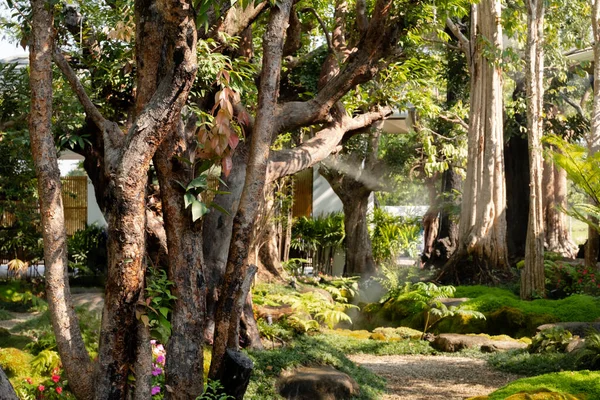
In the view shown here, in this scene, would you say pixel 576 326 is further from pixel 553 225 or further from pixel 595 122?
pixel 553 225

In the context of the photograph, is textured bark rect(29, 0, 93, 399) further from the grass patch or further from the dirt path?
the grass patch

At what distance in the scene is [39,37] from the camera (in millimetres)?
5004

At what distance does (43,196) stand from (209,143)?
3.91 feet

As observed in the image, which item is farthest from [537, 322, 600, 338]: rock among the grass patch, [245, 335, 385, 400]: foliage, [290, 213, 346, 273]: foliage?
[290, 213, 346, 273]: foliage

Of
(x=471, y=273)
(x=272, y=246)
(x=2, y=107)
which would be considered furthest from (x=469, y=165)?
(x=2, y=107)

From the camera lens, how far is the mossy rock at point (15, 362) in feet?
22.2

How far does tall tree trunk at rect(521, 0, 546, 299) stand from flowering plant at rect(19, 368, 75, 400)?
9.59 meters

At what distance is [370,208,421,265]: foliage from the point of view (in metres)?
19.4

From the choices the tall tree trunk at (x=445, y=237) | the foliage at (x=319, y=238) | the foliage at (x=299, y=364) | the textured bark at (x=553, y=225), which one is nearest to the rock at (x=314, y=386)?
the foliage at (x=299, y=364)

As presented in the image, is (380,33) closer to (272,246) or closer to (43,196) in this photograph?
(43,196)

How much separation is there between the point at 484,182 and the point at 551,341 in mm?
6492

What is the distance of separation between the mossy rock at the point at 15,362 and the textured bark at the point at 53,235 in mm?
2147

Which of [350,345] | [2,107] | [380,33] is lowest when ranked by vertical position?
[350,345]

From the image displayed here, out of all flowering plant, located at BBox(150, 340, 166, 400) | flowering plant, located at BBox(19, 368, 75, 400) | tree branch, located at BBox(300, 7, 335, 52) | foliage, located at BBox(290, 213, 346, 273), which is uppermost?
tree branch, located at BBox(300, 7, 335, 52)
